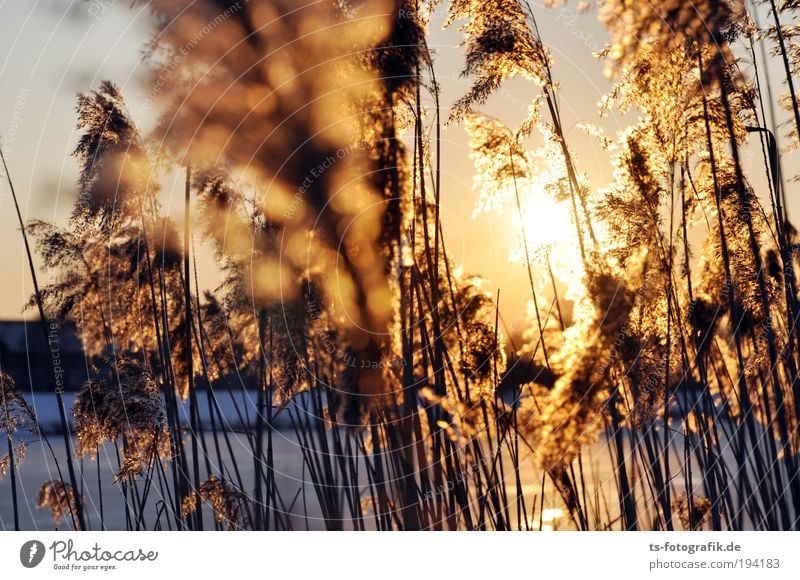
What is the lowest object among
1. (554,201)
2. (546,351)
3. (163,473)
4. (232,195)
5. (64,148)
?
(163,473)

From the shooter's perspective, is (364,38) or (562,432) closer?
(562,432)

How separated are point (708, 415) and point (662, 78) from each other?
4.92 feet

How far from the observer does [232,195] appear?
3.77 metres

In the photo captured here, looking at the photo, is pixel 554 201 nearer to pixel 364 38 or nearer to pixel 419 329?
pixel 419 329

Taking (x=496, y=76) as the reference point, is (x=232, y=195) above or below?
below
